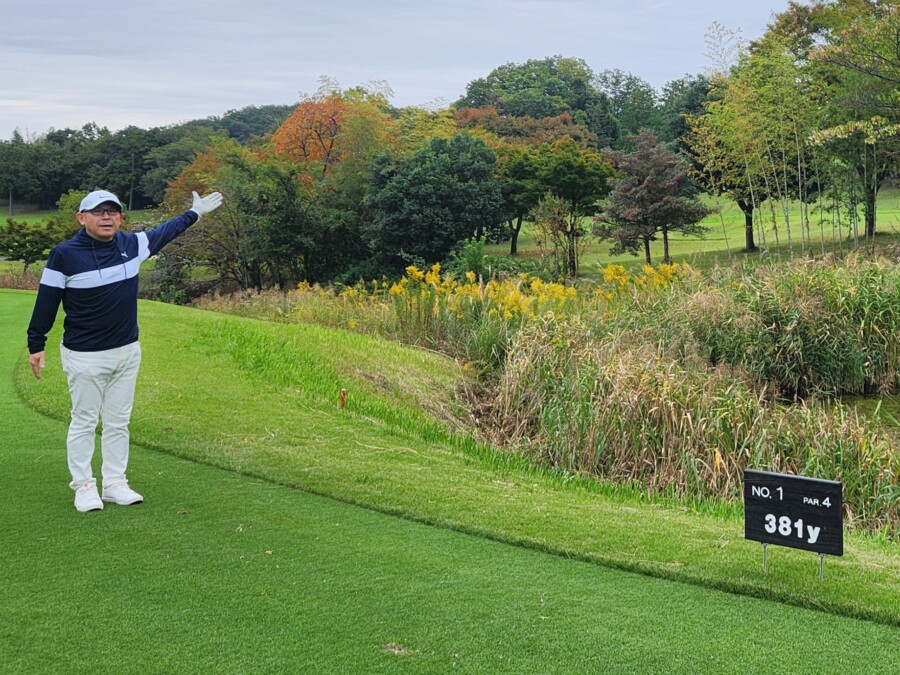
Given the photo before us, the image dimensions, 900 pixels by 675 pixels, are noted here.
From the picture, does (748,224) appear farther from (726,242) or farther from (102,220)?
(102,220)

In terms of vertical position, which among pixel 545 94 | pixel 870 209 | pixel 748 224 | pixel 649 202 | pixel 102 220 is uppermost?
pixel 545 94

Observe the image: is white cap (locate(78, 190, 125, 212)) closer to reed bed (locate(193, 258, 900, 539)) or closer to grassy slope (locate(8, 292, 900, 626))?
grassy slope (locate(8, 292, 900, 626))

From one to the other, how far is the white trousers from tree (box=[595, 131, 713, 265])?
2341 cm

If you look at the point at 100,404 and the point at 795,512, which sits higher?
the point at 100,404

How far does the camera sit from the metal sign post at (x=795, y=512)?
10.9ft

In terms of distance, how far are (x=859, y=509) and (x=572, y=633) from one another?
12.2 feet

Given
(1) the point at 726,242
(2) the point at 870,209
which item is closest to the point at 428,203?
(1) the point at 726,242

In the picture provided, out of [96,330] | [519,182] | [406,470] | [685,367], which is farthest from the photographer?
[519,182]

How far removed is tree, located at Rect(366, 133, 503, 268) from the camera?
28.8 meters

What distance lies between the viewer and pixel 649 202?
26859mm

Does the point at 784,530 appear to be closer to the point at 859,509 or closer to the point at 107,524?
the point at 859,509

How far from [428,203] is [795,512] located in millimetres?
26316

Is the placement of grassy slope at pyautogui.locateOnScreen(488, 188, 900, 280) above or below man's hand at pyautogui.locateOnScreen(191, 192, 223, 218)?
above

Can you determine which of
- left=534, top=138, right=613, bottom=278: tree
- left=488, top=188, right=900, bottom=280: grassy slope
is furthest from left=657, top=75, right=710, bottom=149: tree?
left=534, top=138, right=613, bottom=278: tree
